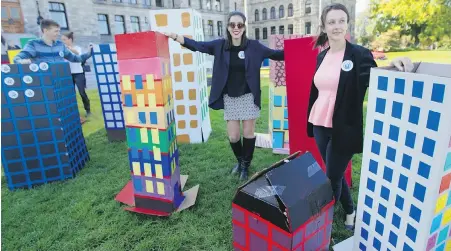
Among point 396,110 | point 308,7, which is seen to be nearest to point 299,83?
point 396,110

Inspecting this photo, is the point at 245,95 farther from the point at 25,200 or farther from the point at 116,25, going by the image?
the point at 116,25

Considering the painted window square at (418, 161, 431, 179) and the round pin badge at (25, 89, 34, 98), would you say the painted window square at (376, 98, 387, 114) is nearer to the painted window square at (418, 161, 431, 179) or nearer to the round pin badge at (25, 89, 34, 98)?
the painted window square at (418, 161, 431, 179)

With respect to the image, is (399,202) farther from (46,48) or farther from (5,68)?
(46,48)

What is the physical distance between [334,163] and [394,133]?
1.85ft

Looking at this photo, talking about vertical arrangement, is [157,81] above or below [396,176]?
above

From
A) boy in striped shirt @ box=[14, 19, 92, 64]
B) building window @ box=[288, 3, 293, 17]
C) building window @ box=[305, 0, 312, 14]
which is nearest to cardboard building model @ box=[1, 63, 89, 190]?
boy in striped shirt @ box=[14, 19, 92, 64]

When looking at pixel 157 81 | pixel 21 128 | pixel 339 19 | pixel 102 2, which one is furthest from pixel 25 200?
pixel 102 2

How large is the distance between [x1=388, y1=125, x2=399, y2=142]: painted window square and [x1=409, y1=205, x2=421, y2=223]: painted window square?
0.32 m

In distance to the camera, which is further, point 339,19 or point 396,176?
point 339,19

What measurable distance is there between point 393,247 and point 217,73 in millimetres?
1856

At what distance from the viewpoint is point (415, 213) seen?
4.28ft

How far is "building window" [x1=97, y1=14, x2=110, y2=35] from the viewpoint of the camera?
856 inches

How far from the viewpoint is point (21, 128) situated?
283 cm

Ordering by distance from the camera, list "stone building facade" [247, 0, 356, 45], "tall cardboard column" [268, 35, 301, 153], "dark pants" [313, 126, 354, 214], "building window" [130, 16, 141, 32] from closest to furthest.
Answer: "dark pants" [313, 126, 354, 214] < "tall cardboard column" [268, 35, 301, 153] < "building window" [130, 16, 141, 32] < "stone building facade" [247, 0, 356, 45]
